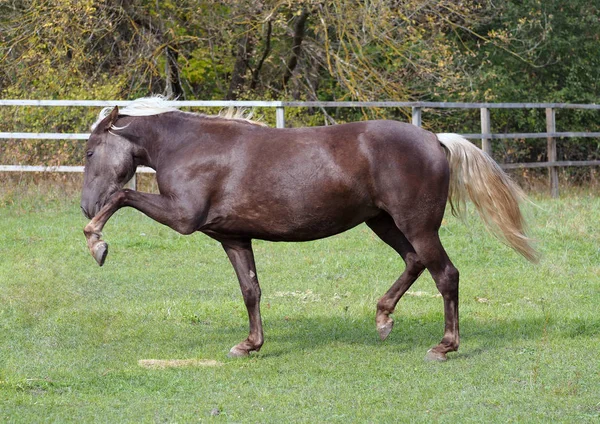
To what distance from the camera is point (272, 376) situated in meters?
6.32

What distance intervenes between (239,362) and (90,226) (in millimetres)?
1429

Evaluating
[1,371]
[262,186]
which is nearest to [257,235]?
[262,186]

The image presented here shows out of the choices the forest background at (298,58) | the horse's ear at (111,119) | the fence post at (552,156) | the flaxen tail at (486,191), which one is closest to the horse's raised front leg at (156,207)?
the horse's ear at (111,119)

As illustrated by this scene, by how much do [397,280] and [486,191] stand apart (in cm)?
96

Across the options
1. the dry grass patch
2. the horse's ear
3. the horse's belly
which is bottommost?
the dry grass patch

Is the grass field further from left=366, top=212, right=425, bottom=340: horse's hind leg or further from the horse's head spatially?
the horse's head

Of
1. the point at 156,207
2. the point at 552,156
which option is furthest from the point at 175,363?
the point at 552,156

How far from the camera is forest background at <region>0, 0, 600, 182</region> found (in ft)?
56.3

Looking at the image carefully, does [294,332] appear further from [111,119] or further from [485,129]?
[485,129]

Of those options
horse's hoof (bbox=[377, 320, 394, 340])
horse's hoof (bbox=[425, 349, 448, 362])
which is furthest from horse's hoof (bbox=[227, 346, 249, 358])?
horse's hoof (bbox=[425, 349, 448, 362])

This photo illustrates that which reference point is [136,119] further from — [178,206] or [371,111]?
[371,111]

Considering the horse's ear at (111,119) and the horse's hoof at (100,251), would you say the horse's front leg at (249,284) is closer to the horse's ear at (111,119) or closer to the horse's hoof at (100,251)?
the horse's hoof at (100,251)

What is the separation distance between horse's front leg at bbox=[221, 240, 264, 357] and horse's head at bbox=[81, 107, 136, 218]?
95cm

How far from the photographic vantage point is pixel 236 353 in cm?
695
